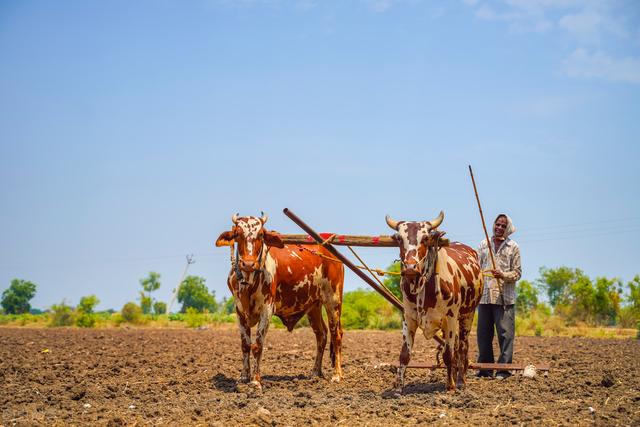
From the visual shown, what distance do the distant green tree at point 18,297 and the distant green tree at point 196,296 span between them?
21.0 m

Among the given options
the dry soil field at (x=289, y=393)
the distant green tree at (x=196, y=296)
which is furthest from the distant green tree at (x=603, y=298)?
the distant green tree at (x=196, y=296)

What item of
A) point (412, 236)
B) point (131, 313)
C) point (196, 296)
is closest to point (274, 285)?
point (412, 236)

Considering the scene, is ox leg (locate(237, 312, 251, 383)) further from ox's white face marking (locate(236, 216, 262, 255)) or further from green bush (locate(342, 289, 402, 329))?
green bush (locate(342, 289, 402, 329))

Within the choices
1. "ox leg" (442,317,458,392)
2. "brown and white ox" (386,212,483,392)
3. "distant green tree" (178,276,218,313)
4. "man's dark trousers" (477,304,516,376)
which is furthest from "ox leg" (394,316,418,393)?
"distant green tree" (178,276,218,313)

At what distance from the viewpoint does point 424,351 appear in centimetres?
1962

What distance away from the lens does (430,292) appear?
35.2 feet

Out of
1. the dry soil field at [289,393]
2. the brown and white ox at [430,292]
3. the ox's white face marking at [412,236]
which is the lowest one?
the dry soil field at [289,393]

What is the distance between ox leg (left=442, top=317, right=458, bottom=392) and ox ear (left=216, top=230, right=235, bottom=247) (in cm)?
360

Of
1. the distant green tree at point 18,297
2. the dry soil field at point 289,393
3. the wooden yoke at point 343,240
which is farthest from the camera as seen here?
the distant green tree at point 18,297

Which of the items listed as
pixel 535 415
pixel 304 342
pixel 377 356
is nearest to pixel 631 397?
pixel 535 415

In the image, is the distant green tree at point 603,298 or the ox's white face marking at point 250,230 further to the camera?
the distant green tree at point 603,298

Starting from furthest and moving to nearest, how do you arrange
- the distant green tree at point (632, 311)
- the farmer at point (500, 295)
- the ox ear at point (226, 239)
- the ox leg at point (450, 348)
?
the distant green tree at point (632, 311), the farmer at point (500, 295), the ox ear at point (226, 239), the ox leg at point (450, 348)

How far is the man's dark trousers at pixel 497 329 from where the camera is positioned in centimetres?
1305

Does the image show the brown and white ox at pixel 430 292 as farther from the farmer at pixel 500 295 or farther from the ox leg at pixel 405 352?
the farmer at pixel 500 295
